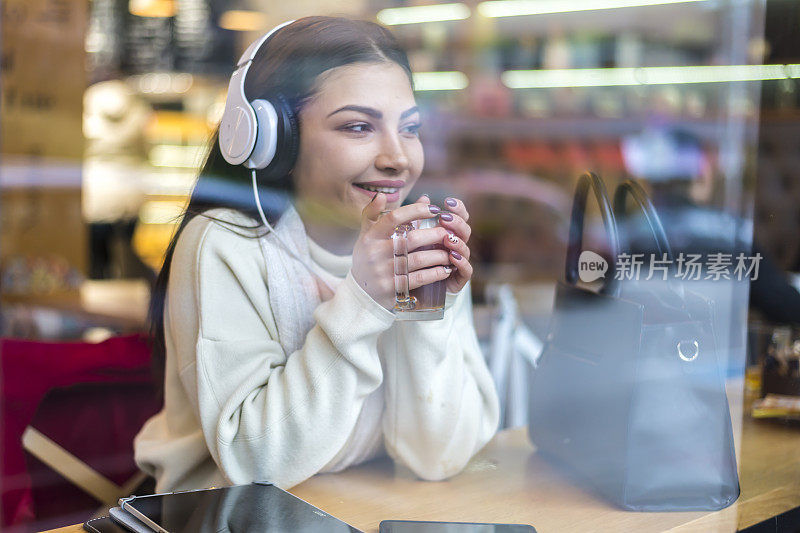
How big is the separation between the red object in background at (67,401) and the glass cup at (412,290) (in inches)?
25.1

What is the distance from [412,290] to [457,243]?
2.5 inches

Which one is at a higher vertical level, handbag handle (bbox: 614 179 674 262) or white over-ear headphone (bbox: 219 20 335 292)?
white over-ear headphone (bbox: 219 20 335 292)

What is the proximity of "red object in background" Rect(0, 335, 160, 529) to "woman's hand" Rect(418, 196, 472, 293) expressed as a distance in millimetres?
659

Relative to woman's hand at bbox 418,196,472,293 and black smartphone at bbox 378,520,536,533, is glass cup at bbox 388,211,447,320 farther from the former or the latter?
black smartphone at bbox 378,520,536,533

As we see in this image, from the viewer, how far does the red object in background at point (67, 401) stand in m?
1.18

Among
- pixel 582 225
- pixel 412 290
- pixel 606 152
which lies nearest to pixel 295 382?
pixel 412 290

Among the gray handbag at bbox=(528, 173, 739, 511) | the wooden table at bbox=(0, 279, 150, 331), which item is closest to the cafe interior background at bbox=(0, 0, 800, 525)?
the wooden table at bbox=(0, 279, 150, 331)

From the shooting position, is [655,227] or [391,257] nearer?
[391,257]

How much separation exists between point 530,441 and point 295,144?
0.49 meters

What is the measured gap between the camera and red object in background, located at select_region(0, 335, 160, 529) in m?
1.18

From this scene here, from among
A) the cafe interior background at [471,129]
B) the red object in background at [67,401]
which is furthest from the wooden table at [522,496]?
the red object in background at [67,401]

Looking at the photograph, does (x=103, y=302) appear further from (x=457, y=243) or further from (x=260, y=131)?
(x=457, y=243)

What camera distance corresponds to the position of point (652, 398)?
78 centimetres

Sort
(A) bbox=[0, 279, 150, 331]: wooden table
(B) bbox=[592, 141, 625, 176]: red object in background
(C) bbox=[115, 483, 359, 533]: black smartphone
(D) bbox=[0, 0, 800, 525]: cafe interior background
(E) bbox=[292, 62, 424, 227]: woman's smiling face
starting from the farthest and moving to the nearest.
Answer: (B) bbox=[592, 141, 625, 176]: red object in background → (A) bbox=[0, 279, 150, 331]: wooden table → (D) bbox=[0, 0, 800, 525]: cafe interior background → (E) bbox=[292, 62, 424, 227]: woman's smiling face → (C) bbox=[115, 483, 359, 533]: black smartphone
